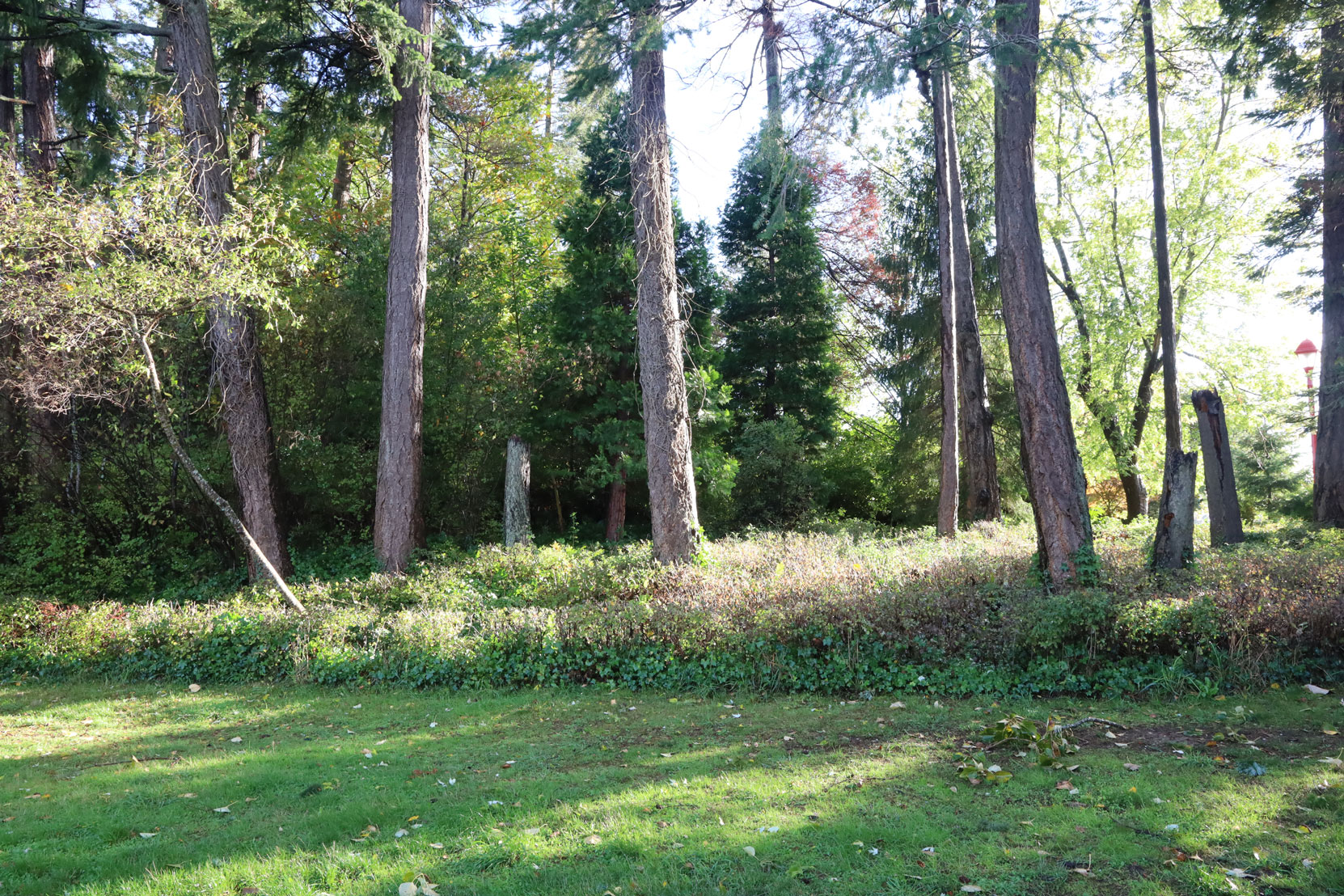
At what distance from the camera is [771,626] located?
23.9ft

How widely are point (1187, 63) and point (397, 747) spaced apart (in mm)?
16264

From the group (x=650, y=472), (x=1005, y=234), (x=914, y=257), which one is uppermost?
(x=914, y=257)

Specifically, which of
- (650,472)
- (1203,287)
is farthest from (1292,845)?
(1203,287)

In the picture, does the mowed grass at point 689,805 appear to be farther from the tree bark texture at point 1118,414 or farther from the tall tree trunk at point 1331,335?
the tree bark texture at point 1118,414

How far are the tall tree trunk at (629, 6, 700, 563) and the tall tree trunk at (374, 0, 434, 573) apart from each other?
14.2 feet

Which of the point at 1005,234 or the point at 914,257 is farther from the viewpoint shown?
the point at 914,257

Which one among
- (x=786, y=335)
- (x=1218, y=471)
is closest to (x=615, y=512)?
(x=786, y=335)

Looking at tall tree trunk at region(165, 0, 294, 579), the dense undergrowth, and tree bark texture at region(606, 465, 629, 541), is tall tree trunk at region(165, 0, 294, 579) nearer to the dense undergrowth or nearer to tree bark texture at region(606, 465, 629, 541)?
the dense undergrowth

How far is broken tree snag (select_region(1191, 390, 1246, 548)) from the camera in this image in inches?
380

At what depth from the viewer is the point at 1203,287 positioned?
17703mm

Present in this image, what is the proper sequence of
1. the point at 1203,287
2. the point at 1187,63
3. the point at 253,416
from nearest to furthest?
1. the point at 253,416
2. the point at 1187,63
3. the point at 1203,287

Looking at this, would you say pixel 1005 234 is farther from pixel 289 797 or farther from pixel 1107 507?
pixel 1107 507

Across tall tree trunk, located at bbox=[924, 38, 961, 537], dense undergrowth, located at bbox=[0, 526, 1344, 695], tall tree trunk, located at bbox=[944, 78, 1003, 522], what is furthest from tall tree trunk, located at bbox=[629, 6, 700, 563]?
tall tree trunk, located at bbox=[944, 78, 1003, 522]

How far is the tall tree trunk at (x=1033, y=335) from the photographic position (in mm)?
7977
